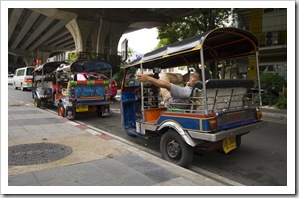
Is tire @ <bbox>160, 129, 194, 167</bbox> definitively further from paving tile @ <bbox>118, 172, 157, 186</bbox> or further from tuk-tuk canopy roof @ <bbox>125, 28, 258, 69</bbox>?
tuk-tuk canopy roof @ <bbox>125, 28, 258, 69</bbox>

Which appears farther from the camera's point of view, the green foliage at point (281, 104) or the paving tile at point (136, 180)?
the green foliage at point (281, 104)

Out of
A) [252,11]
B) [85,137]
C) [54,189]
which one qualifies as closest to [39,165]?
[54,189]

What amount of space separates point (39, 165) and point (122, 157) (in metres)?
1.35

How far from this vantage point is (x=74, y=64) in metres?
9.10

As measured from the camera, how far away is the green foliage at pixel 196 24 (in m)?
19.5

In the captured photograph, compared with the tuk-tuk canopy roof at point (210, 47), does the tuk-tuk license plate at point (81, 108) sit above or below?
below

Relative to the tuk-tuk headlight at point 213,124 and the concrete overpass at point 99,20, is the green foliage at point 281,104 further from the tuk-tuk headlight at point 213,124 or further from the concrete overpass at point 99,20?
the concrete overpass at point 99,20

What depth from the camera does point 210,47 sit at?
5.48 metres

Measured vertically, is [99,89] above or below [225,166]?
above

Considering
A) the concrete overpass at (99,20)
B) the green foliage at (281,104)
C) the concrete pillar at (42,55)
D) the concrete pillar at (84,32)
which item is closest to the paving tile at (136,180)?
the green foliage at (281,104)

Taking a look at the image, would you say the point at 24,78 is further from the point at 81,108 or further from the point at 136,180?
the point at 136,180

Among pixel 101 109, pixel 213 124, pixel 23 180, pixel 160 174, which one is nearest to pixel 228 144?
pixel 213 124

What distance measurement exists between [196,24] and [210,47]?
53.8ft

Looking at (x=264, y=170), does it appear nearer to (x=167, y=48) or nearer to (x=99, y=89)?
(x=167, y=48)
